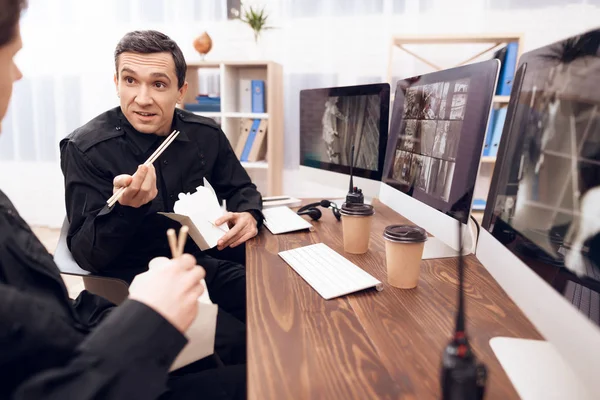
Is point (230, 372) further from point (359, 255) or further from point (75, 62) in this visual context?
point (75, 62)

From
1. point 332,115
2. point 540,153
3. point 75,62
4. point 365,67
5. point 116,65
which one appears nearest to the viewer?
point 540,153

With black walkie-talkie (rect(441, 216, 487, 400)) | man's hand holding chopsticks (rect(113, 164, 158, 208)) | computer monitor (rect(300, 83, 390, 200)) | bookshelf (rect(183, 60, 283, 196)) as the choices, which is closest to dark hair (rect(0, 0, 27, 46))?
man's hand holding chopsticks (rect(113, 164, 158, 208))

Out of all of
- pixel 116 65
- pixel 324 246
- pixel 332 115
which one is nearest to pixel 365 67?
pixel 332 115

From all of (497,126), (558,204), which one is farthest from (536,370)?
(497,126)

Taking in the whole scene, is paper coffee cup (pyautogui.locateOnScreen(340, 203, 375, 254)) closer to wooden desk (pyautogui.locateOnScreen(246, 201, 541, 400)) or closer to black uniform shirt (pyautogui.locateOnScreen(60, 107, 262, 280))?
wooden desk (pyautogui.locateOnScreen(246, 201, 541, 400))

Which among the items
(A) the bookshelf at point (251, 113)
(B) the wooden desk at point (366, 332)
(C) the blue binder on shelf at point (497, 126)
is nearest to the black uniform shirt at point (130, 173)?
(B) the wooden desk at point (366, 332)

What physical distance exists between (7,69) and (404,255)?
2.42 feet

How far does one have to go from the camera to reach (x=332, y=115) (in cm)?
171

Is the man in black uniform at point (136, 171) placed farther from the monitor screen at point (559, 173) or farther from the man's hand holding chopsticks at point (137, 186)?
the monitor screen at point (559, 173)

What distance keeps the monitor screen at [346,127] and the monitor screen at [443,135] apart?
0.35 feet

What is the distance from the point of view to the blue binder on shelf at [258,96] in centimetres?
→ 286

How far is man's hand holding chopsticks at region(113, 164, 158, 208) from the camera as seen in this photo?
1091mm

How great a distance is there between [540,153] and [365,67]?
2.41 m

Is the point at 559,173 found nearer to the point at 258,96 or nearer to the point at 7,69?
the point at 7,69
